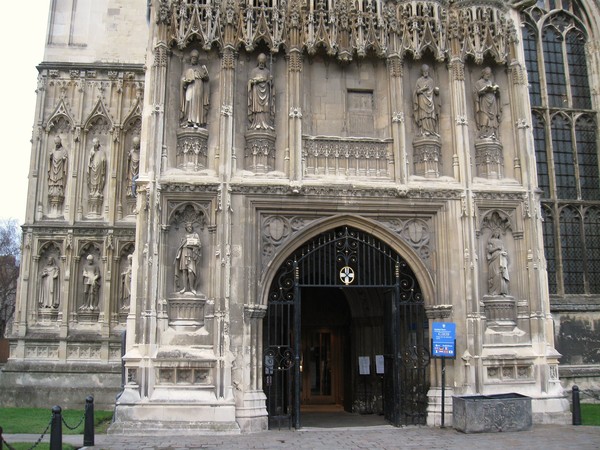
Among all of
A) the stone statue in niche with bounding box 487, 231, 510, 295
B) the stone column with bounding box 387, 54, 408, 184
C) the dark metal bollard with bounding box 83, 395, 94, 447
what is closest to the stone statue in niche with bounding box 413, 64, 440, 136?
the stone column with bounding box 387, 54, 408, 184

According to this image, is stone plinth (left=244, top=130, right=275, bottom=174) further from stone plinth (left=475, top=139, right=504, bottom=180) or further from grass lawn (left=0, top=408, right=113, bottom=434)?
grass lawn (left=0, top=408, right=113, bottom=434)

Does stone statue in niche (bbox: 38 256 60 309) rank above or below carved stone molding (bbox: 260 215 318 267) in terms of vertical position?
below

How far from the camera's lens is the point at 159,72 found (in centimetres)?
1628

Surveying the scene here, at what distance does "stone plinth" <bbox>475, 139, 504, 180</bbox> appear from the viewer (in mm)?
17062

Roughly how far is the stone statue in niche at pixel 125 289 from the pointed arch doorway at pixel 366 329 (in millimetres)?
5972

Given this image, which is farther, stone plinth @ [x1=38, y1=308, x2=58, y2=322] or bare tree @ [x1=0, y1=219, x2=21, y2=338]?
bare tree @ [x1=0, y1=219, x2=21, y2=338]

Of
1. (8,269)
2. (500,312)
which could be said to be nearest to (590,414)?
(500,312)

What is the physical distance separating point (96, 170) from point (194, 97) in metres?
7.27

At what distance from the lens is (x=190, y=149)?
16.0m

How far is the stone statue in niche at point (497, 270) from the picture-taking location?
16.4 m

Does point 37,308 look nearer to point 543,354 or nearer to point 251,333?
point 251,333

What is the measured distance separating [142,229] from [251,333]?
352 cm

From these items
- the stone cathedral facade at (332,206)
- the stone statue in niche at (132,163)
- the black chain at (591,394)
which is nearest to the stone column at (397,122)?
the stone cathedral facade at (332,206)

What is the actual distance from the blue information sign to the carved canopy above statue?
6.99m
